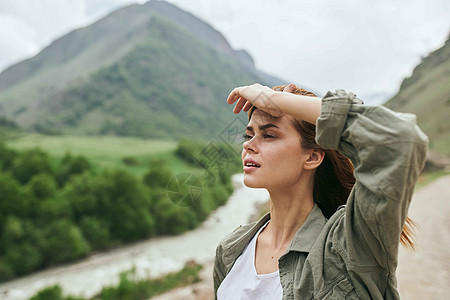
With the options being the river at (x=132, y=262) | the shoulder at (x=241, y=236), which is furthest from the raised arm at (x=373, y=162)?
the river at (x=132, y=262)

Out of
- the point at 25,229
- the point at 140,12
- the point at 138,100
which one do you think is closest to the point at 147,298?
the point at 25,229

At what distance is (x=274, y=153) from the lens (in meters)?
1.93

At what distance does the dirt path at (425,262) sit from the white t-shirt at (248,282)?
23.0 feet

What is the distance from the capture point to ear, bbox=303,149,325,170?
2.02 meters

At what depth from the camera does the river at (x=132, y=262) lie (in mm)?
15606

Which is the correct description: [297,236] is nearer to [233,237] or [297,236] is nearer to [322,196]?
[322,196]

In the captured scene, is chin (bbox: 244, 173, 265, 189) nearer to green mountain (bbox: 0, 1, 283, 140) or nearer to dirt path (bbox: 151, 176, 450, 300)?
dirt path (bbox: 151, 176, 450, 300)

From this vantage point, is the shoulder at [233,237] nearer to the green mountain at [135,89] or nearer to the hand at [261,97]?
the hand at [261,97]

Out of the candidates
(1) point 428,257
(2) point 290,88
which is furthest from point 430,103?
(2) point 290,88

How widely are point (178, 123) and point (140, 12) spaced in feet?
306

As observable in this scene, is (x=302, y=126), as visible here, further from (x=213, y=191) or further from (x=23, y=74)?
(x=23, y=74)

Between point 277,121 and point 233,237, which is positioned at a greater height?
point 277,121

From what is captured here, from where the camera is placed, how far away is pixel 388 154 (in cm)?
126

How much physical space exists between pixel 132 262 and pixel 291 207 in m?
17.8
